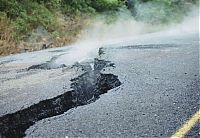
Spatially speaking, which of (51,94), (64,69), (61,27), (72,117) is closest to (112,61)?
(64,69)

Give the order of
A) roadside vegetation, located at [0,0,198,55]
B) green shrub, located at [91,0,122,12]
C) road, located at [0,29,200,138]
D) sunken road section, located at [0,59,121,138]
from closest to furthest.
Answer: road, located at [0,29,200,138], sunken road section, located at [0,59,121,138], roadside vegetation, located at [0,0,198,55], green shrub, located at [91,0,122,12]

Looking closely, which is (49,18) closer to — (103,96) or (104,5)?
(104,5)

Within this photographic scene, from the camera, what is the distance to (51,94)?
652 cm

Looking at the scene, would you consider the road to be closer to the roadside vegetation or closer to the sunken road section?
the sunken road section

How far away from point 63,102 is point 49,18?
12.8 metres

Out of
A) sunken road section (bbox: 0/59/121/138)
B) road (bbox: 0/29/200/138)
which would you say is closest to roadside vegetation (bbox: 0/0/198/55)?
road (bbox: 0/29/200/138)

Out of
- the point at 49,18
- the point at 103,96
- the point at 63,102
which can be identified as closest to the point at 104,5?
the point at 49,18

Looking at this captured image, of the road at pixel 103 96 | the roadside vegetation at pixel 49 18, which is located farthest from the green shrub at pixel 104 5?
the road at pixel 103 96

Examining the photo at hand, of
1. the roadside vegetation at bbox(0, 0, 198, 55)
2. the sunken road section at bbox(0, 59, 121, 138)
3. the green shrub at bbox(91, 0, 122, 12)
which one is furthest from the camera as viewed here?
the green shrub at bbox(91, 0, 122, 12)

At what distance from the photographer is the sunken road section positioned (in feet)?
16.2

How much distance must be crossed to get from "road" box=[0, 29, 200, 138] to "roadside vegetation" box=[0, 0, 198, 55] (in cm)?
465

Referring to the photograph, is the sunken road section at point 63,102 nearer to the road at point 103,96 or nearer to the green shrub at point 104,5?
the road at point 103,96

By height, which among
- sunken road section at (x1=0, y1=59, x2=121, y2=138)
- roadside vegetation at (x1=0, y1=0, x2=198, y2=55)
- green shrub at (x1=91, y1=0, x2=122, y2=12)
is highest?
green shrub at (x1=91, y1=0, x2=122, y2=12)

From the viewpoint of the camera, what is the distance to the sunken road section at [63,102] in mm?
4934
